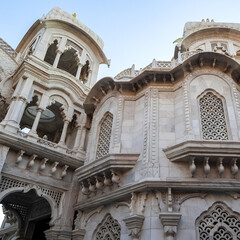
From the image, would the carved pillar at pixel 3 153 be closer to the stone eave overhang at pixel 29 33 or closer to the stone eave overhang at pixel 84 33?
the stone eave overhang at pixel 84 33

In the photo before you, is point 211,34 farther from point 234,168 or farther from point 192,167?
point 192,167

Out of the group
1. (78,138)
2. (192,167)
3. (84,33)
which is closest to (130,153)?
(192,167)

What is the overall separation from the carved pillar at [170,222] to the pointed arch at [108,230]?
180 centimetres

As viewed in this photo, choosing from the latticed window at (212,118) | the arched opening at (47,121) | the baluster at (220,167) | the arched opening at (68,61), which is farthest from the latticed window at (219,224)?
the arched opening at (68,61)

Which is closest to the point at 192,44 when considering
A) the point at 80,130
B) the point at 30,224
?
the point at 80,130

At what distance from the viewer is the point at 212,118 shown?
860cm

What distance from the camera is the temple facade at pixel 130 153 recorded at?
23.3ft

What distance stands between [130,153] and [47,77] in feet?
20.0

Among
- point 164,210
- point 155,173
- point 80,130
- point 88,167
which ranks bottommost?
point 164,210

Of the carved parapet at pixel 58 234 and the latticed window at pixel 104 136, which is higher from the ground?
the latticed window at pixel 104 136

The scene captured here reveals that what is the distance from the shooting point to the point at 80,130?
40.3 ft

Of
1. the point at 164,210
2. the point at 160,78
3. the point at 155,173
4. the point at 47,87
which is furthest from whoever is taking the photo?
the point at 47,87

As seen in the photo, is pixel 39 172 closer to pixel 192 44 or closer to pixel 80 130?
pixel 80 130

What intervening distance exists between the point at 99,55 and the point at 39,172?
8.87 m
